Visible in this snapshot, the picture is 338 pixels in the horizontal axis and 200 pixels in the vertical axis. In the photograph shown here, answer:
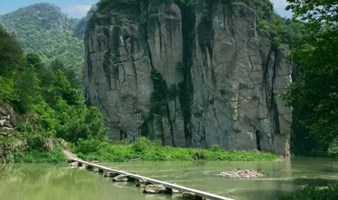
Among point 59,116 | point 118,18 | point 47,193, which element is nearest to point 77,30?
point 118,18

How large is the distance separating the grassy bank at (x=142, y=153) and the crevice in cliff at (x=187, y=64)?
13.7 metres

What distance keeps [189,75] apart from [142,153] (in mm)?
26252

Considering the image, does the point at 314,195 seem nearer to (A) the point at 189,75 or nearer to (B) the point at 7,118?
(B) the point at 7,118

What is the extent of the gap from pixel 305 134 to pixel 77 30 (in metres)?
126

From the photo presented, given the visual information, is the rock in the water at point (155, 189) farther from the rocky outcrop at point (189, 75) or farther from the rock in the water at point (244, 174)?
the rocky outcrop at point (189, 75)

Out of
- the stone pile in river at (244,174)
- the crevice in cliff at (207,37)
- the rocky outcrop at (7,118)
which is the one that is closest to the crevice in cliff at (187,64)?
the crevice in cliff at (207,37)

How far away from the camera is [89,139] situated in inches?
1702

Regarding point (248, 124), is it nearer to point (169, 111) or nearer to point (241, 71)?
point (241, 71)

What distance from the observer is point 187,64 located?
70312 millimetres

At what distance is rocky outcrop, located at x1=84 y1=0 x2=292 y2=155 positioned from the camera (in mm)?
63562

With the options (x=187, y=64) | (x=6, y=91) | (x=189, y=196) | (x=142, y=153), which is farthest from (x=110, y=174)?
(x=187, y=64)

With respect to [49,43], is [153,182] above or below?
below

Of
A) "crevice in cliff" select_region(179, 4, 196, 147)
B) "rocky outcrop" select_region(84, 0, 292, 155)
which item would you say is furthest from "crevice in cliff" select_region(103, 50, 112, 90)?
"crevice in cliff" select_region(179, 4, 196, 147)

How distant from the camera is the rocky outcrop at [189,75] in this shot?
63.6 m
